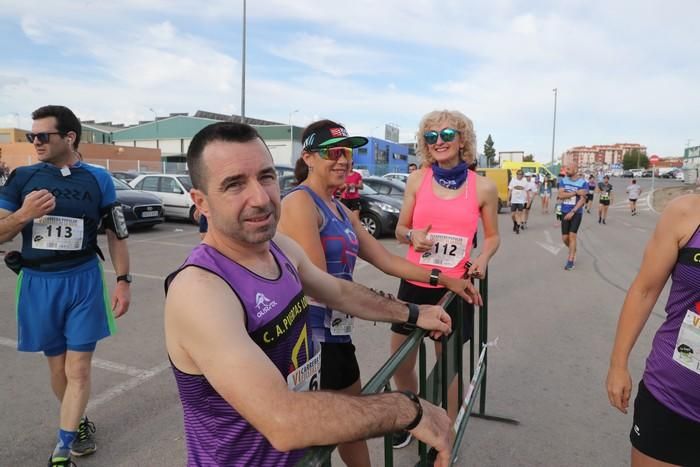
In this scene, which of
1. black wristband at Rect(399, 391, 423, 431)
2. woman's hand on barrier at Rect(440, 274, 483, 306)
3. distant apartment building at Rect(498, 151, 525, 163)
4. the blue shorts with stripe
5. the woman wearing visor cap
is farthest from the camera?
distant apartment building at Rect(498, 151, 525, 163)

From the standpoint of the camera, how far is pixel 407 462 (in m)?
2.79

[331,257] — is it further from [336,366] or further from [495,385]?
[495,385]

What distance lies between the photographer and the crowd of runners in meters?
1.08

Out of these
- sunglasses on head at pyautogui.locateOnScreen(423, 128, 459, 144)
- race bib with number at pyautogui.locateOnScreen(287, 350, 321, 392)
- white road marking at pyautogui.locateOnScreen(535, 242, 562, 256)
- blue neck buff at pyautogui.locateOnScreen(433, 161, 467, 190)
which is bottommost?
white road marking at pyautogui.locateOnScreen(535, 242, 562, 256)

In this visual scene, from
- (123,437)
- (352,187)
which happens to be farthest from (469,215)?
(352,187)

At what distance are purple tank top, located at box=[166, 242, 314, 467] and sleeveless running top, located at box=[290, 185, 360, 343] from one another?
84cm

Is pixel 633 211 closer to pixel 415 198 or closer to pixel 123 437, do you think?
pixel 415 198

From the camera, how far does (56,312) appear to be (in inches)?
105

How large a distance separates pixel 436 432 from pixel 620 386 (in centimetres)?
119

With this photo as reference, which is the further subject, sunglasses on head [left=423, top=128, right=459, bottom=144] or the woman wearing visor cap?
sunglasses on head [left=423, top=128, right=459, bottom=144]

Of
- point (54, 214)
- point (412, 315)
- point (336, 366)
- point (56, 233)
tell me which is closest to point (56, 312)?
point (56, 233)

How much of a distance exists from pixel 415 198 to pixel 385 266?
84 centimetres

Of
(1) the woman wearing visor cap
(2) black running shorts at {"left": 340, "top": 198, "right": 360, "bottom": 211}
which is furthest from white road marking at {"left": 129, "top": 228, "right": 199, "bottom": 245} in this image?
(1) the woman wearing visor cap

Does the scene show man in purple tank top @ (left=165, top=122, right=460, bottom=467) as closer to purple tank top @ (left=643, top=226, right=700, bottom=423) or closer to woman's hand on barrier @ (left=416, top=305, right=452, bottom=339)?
woman's hand on barrier @ (left=416, top=305, right=452, bottom=339)
